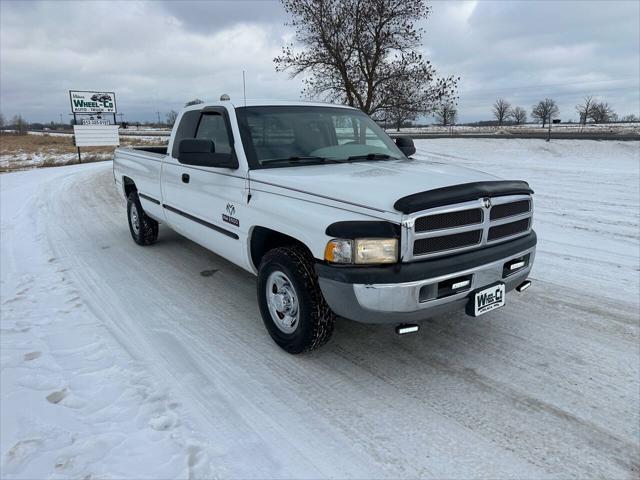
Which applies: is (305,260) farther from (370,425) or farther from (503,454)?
(503,454)

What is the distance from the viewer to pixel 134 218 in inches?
266

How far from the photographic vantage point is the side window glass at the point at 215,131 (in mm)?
4262

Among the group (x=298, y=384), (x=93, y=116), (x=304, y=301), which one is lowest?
(x=298, y=384)

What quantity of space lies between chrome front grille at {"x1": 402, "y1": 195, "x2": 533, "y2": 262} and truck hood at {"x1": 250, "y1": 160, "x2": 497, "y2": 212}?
0.62 ft

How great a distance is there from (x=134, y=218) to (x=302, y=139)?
371 cm

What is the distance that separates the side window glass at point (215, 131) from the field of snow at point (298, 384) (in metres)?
1.50

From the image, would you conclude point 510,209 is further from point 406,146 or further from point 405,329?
point 406,146

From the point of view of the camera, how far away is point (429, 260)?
289cm

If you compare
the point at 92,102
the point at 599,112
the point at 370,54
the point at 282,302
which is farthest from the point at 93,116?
the point at 599,112

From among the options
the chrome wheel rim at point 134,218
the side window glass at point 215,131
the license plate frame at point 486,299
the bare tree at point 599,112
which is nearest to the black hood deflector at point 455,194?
the license plate frame at point 486,299

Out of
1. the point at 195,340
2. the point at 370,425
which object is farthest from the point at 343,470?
the point at 195,340

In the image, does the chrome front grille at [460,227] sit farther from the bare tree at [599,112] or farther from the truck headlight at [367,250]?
the bare tree at [599,112]

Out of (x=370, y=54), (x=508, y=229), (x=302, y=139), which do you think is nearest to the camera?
(x=508, y=229)

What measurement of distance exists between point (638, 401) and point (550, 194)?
7.74 m
